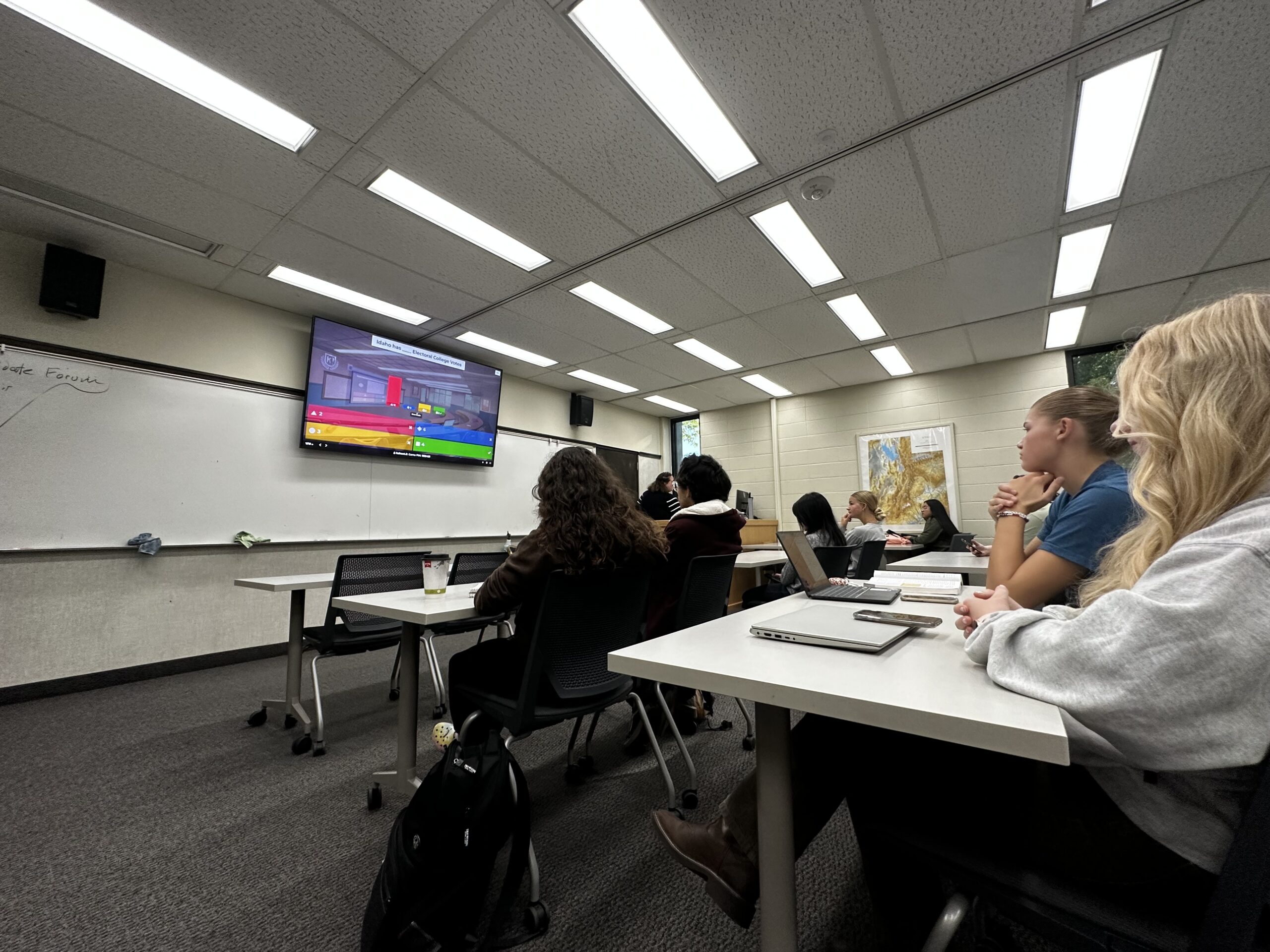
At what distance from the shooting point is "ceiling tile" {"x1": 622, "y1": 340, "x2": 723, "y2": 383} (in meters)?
4.75

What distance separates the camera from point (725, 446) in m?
6.98

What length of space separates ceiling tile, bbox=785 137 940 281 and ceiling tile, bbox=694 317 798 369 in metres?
1.01

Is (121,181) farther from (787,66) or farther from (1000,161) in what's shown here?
(1000,161)

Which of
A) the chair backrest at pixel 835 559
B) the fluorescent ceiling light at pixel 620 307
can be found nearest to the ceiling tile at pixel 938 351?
the fluorescent ceiling light at pixel 620 307

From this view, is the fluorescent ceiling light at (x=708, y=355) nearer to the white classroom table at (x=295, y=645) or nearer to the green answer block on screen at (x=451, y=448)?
the green answer block on screen at (x=451, y=448)

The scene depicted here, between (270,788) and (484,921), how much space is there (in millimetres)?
1135

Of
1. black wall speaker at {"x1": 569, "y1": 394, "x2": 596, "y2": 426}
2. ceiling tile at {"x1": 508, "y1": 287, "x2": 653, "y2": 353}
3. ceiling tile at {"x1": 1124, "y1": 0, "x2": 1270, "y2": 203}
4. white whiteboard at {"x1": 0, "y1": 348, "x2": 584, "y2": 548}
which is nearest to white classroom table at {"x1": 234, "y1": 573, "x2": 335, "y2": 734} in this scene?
white whiteboard at {"x1": 0, "y1": 348, "x2": 584, "y2": 548}

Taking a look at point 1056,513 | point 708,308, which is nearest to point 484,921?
point 1056,513

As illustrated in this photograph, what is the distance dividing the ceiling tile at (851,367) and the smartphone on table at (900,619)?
4305mm

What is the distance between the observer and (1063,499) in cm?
128

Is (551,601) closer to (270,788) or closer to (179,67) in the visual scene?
(270,788)

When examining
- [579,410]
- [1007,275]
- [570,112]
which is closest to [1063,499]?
[570,112]

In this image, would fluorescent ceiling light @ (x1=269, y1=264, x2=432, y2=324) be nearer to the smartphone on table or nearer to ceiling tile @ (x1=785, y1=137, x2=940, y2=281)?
ceiling tile @ (x1=785, y1=137, x2=940, y2=281)

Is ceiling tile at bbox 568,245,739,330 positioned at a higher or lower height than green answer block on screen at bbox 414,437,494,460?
higher
